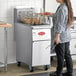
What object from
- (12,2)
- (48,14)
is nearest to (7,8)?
(12,2)

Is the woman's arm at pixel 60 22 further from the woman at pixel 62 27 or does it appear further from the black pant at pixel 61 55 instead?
the black pant at pixel 61 55

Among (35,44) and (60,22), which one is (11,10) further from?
(60,22)

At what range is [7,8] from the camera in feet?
15.4

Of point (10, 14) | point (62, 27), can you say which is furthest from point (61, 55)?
point (10, 14)

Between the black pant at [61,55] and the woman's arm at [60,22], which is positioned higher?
the woman's arm at [60,22]

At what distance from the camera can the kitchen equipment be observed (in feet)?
14.0

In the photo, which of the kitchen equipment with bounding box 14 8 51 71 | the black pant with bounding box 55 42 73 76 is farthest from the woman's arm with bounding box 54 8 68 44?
the kitchen equipment with bounding box 14 8 51 71

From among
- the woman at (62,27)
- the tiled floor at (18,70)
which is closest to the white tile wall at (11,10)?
the tiled floor at (18,70)

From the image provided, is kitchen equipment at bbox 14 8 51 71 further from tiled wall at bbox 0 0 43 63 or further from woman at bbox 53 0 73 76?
woman at bbox 53 0 73 76

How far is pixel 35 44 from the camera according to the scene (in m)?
4.29

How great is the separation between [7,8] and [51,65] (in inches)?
52.2

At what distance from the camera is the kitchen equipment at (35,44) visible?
168 inches

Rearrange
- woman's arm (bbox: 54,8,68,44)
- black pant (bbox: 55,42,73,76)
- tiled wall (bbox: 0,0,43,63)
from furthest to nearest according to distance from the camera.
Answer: tiled wall (bbox: 0,0,43,63)
black pant (bbox: 55,42,73,76)
woman's arm (bbox: 54,8,68,44)

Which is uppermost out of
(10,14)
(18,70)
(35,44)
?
(10,14)
